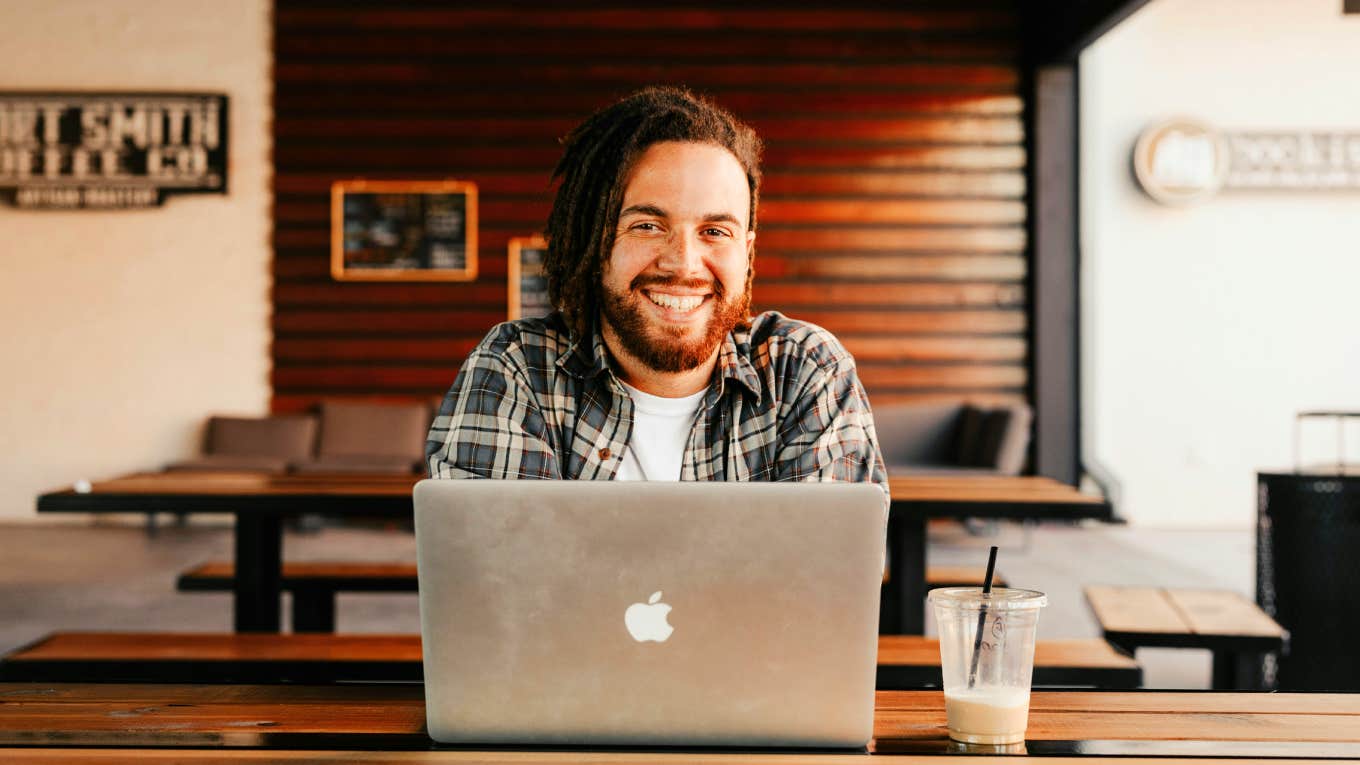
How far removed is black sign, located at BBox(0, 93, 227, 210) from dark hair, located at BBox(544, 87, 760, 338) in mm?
5912

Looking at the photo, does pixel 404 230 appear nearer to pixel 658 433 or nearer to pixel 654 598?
pixel 658 433

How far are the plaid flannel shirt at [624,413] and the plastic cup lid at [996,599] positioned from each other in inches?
18.7

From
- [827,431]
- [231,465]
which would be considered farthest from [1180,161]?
[827,431]

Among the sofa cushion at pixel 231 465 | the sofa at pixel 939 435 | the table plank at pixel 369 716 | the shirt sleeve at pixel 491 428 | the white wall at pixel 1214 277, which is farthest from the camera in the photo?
the white wall at pixel 1214 277

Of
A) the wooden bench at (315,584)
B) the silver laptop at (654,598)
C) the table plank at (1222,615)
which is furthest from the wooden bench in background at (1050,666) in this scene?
the wooden bench at (315,584)

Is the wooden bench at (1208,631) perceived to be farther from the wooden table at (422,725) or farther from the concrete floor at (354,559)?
the wooden table at (422,725)

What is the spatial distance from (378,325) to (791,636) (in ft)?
20.6

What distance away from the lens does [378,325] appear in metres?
6.76

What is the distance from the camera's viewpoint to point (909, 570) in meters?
2.64

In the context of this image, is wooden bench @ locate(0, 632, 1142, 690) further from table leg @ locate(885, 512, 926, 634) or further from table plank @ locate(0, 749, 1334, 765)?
table plank @ locate(0, 749, 1334, 765)

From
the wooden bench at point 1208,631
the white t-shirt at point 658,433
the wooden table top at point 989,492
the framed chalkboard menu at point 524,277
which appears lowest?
the wooden bench at point 1208,631

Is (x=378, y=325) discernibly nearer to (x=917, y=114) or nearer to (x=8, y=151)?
(x=8, y=151)

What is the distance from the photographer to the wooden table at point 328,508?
2.54 metres

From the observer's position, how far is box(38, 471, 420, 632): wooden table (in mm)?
2572
